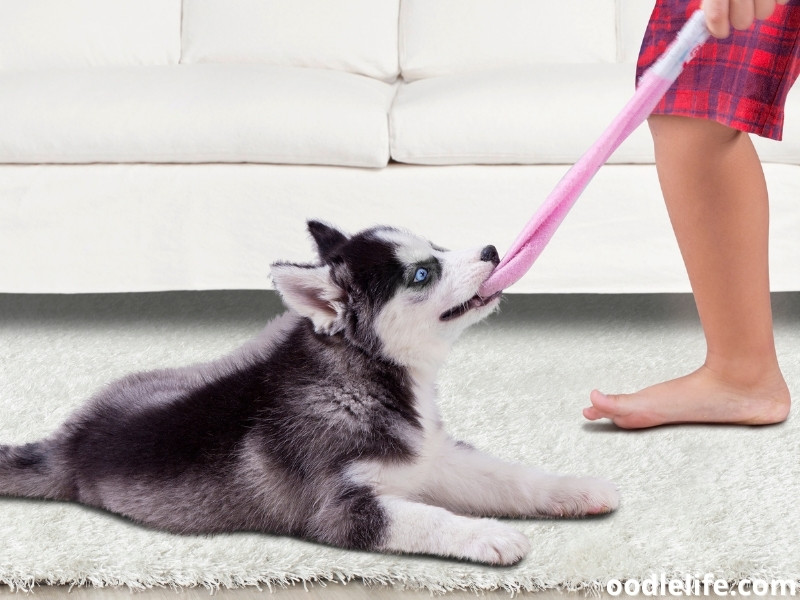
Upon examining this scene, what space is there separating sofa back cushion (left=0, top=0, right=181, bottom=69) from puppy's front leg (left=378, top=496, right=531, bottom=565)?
192 centimetres

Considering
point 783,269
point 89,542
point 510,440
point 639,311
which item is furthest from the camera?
point 639,311

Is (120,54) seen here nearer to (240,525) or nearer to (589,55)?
(589,55)

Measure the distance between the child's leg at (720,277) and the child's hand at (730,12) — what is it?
1.07 ft

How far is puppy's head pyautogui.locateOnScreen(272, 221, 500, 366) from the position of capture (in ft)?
4.39

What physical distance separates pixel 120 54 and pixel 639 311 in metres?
1.61

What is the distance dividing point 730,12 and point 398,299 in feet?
1.99

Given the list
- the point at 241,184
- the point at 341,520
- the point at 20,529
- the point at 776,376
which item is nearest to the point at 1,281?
the point at 241,184

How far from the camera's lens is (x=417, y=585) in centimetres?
123

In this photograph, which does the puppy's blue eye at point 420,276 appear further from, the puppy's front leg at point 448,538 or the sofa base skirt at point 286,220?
the sofa base skirt at point 286,220

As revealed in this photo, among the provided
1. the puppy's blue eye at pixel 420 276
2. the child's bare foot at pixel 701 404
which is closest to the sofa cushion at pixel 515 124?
the child's bare foot at pixel 701 404

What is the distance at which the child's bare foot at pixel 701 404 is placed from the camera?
1.70 meters

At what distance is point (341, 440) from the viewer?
4.32 feet

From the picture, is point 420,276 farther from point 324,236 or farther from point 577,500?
point 577,500

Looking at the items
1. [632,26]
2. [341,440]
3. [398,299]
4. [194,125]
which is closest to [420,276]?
[398,299]
